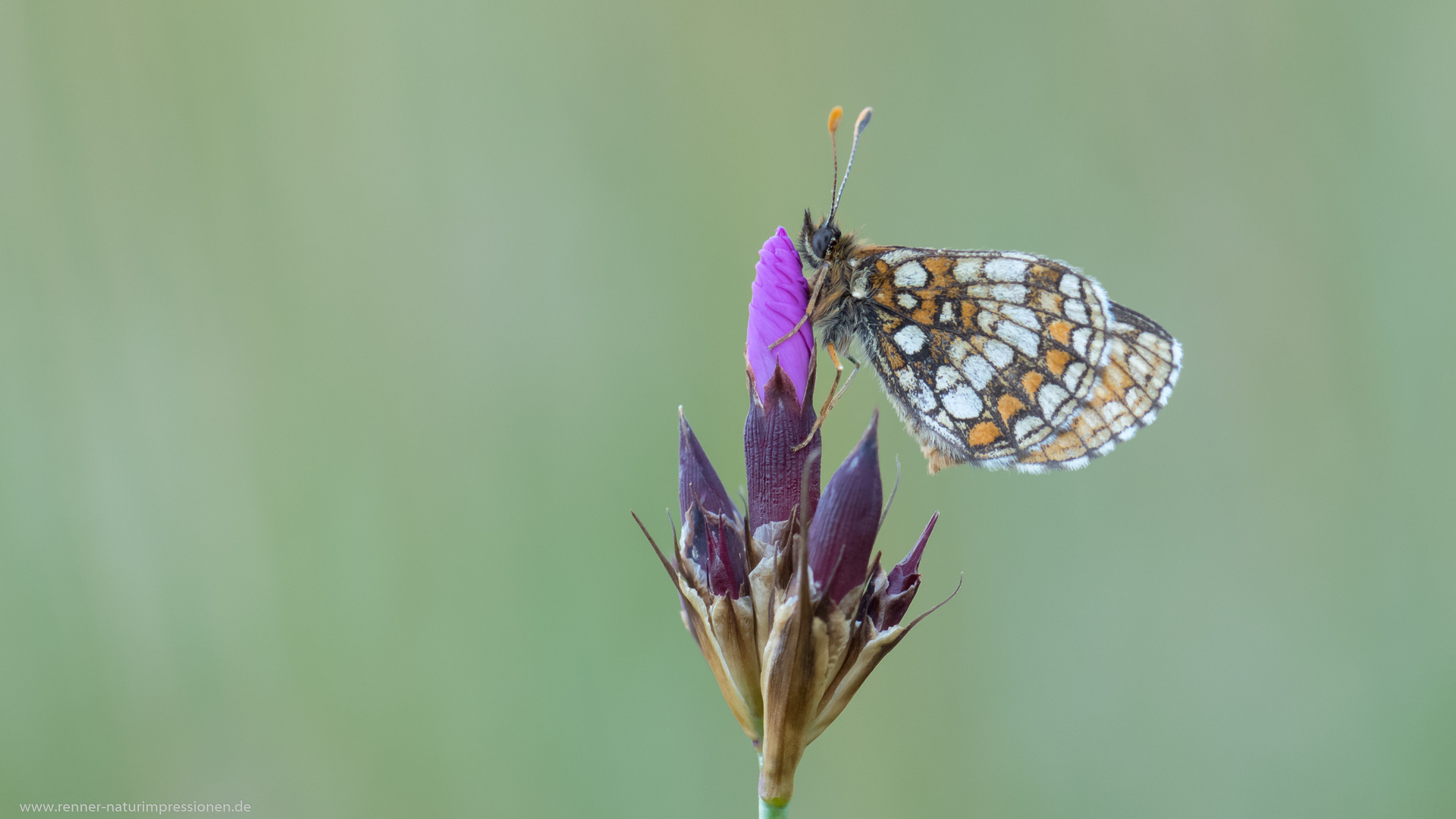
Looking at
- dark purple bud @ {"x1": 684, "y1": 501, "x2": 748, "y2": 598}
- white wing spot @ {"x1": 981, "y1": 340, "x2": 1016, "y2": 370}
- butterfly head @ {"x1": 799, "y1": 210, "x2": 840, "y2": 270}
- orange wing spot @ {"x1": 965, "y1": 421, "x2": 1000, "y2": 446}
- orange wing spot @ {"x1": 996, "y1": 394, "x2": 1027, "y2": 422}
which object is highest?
butterfly head @ {"x1": 799, "y1": 210, "x2": 840, "y2": 270}

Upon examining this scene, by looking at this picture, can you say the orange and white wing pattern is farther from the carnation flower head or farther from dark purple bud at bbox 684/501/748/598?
dark purple bud at bbox 684/501/748/598

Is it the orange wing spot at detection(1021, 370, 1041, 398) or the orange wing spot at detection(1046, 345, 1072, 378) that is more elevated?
the orange wing spot at detection(1046, 345, 1072, 378)

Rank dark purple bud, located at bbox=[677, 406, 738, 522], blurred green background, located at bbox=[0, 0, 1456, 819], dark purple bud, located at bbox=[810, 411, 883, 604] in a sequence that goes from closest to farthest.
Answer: dark purple bud, located at bbox=[810, 411, 883, 604] → dark purple bud, located at bbox=[677, 406, 738, 522] → blurred green background, located at bbox=[0, 0, 1456, 819]

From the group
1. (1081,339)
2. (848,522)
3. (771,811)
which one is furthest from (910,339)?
(771,811)

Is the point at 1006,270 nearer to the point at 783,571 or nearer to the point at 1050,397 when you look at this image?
the point at 1050,397

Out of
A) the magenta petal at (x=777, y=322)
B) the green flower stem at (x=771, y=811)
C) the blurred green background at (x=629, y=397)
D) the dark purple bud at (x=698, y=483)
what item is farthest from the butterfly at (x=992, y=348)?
the blurred green background at (x=629, y=397)

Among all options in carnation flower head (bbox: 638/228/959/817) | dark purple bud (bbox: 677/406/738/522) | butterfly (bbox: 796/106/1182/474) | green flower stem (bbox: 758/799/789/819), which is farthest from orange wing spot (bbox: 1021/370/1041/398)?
green flower stem (bbox: 758/799/789/819)

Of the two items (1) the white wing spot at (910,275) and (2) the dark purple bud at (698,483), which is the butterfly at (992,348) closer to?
(1) the white wing spot at (910,275)
